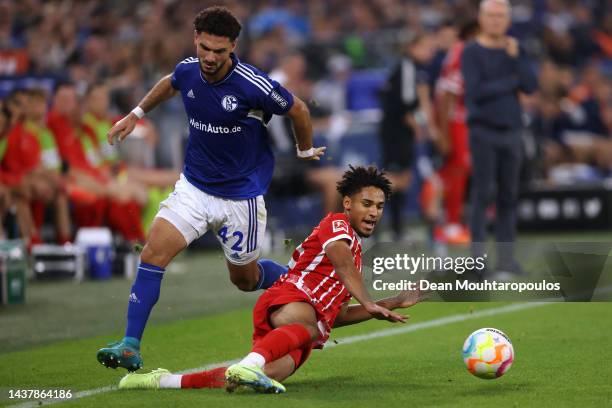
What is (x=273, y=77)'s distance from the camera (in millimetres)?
15852

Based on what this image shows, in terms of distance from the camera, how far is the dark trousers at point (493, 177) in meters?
12.7

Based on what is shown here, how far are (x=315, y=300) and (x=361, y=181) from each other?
73cm

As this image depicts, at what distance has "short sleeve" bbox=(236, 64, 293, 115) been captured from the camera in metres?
7.76

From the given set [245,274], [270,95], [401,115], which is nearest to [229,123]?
[270,95]

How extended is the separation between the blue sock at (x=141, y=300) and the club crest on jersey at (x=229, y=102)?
1.07 m

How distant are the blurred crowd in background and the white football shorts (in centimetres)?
628

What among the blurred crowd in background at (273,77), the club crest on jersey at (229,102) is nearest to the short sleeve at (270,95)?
the club crest on jersey at (229,102)

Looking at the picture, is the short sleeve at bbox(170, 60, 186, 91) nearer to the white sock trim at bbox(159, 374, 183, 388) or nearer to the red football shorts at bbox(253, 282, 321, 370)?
the red football shorts at bbox(253, 282, 321, 370)

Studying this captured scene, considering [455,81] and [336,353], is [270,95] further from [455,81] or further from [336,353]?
[455,81]

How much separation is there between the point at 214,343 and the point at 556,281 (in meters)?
3.71

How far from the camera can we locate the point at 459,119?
15.4 m

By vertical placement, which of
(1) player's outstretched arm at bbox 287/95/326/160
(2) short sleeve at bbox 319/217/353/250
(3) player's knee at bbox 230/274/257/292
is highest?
(1) player's outstretched arm at bbox 287/95/326/160

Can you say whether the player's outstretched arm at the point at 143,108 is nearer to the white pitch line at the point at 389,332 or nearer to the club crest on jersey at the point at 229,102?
the club crest on jersey at the point at 229,102

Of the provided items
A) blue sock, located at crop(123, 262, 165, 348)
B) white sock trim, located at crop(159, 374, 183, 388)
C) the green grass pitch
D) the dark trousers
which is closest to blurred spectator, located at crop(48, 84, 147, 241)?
the green grass pitch
